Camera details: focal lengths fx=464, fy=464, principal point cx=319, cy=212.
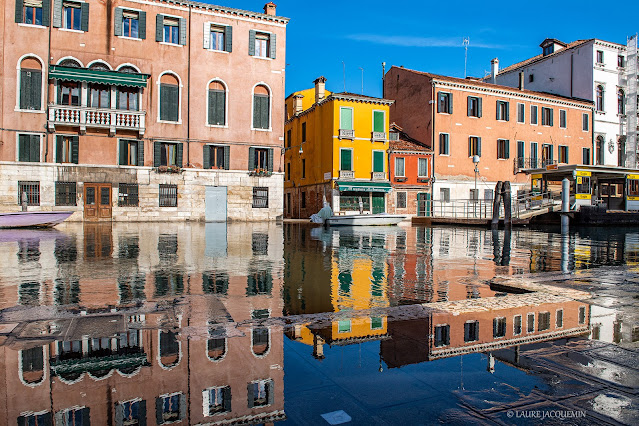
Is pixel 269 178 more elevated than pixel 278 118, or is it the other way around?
pixel 278 118

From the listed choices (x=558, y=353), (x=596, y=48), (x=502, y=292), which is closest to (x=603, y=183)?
(x=596, y=48)

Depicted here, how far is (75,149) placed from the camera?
27547 mm

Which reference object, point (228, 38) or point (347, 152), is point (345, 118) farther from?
point (228, 38)

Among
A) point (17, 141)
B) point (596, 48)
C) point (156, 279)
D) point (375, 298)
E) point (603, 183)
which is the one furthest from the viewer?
point (596, 48)

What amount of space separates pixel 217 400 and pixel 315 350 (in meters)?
1.09

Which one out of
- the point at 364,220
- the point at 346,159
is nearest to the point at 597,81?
the point at 346,159

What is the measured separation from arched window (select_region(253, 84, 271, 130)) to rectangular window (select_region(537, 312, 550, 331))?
2873 centimetres

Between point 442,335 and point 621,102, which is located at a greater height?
point 621,102

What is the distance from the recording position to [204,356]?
10.8ft

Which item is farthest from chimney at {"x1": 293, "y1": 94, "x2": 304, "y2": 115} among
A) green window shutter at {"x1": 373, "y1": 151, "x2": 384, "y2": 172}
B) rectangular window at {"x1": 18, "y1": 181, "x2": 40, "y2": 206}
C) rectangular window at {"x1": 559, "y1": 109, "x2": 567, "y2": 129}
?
rectangular window at {"x1": 559, "y1": 109, "x2": 567, "y2": 129}

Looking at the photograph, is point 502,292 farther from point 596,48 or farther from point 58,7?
point 596,48

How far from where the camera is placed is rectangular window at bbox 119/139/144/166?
28686 mm

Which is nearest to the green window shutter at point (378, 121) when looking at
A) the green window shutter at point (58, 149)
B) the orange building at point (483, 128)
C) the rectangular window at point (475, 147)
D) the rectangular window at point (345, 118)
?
the rectangular window at point (345, 118)

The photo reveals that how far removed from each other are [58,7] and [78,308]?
28.8 metres
